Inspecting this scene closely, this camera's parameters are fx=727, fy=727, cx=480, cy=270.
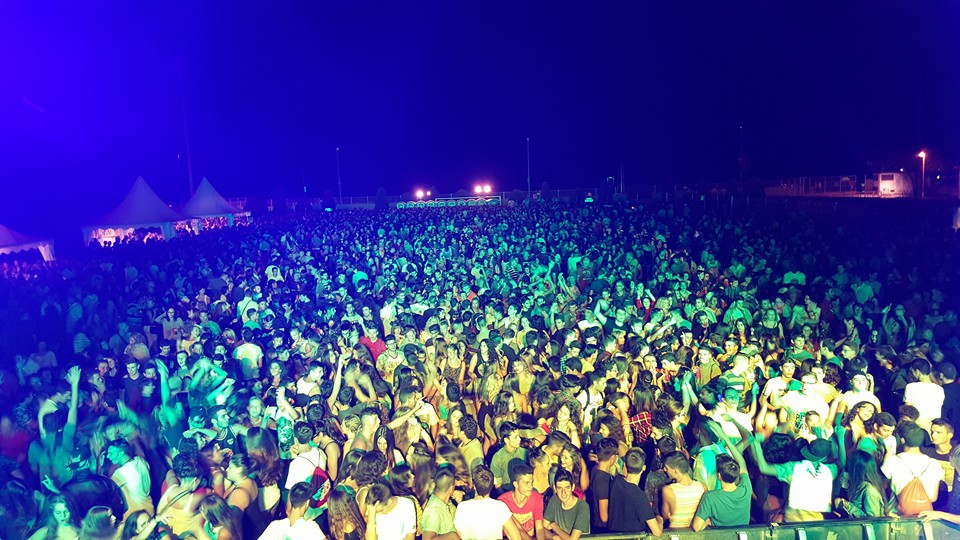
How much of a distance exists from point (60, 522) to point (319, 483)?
1429 mm

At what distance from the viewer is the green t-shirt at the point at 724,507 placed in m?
4.09

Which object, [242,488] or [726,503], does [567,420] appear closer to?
[726,503]

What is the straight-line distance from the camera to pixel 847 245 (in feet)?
50.5

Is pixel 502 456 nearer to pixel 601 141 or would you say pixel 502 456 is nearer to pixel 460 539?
pixel 460 539

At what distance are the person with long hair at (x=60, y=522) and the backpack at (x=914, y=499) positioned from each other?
4606 mm

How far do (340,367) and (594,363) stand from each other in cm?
233

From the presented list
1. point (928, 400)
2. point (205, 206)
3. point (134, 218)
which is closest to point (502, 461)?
point (928, 400)

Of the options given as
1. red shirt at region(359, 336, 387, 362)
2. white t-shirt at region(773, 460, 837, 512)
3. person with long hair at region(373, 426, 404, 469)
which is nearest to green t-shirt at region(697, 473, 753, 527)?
white t-shirt at region(773, 460, 837, 512)

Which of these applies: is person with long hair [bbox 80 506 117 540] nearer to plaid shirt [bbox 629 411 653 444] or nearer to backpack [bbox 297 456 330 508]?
backpack [bbox 297 456 330 508]

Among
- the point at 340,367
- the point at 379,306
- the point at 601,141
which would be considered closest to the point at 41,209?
the point at 379,306

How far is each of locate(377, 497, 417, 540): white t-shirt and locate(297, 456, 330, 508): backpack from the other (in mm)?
498

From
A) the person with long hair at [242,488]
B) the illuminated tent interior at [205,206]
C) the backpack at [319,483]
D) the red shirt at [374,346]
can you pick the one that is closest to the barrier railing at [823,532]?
the backpack at [319,483]

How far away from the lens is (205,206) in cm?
2795

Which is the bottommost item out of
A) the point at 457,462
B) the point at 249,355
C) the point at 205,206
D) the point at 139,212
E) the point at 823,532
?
the point at 823,532
